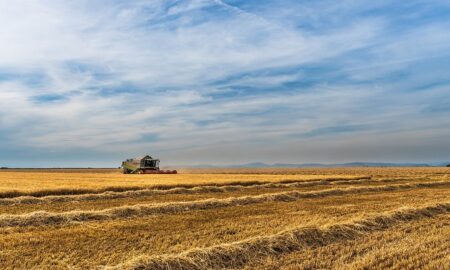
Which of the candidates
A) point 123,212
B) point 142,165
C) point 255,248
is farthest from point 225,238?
point 142,165

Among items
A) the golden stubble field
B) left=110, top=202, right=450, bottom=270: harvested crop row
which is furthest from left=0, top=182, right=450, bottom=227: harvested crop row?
left=110, top=202, right=450, bottom=270: harvested crop row

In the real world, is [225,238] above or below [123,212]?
below

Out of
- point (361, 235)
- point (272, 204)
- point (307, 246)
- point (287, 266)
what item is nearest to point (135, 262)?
point (287, 266)

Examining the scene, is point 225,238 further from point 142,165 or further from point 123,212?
point 142,165

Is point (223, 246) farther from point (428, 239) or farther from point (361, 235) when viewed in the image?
point (428, 239)

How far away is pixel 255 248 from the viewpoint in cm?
845

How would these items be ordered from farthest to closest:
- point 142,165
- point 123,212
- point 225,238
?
point 142,165 → point 123,212 → point 225,238

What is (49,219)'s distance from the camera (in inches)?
515

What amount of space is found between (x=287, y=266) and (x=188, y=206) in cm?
933

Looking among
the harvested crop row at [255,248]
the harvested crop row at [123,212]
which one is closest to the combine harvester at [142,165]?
the harvested crop row at [123,212]

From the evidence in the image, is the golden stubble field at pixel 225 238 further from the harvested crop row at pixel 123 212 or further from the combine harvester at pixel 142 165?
the combine harvester at pixel 142 165

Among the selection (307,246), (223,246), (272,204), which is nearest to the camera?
(223,246)

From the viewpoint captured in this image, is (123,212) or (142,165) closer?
(123,212)

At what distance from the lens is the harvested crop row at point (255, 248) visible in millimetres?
7270
